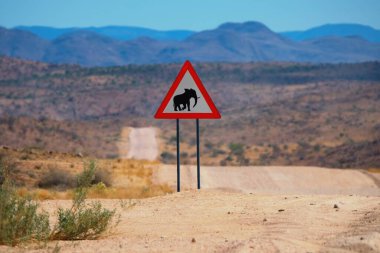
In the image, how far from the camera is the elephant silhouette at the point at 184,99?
15.9 metres

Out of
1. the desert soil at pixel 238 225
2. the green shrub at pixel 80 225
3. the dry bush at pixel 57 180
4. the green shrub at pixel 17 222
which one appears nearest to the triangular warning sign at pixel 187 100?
the desert soil at pixel 238 225

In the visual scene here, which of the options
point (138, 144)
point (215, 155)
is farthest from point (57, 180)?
point (138, 144)

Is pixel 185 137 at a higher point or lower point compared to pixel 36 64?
lower

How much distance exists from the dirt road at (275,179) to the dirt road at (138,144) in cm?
1486

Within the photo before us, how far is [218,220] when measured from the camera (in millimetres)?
11648

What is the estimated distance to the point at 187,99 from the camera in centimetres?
1587

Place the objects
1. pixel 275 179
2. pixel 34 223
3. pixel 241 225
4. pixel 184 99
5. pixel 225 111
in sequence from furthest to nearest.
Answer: pixel 225 111, pixel 275 179, pixel 184 99, pixel 241 225, pixel 34 223

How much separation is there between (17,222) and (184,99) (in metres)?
6.59

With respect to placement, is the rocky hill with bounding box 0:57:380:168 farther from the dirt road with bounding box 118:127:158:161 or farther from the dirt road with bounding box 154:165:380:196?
the dirt road with bounding box 154:165:380:196

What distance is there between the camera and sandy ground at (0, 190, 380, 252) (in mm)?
9281

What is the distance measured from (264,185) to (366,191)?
133 inches

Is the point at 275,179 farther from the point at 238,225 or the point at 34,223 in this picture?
the point at 34,223

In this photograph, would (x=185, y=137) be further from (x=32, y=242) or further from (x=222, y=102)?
(x=32, y=242)

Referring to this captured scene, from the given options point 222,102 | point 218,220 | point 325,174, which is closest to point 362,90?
point 222,102
